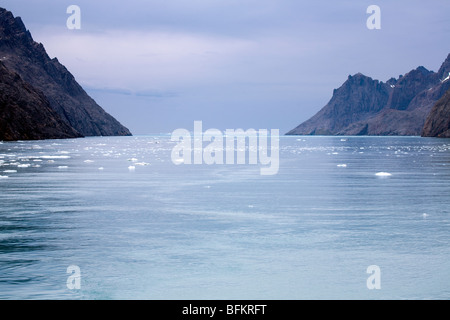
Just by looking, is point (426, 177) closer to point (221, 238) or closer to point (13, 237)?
point (221, 238)

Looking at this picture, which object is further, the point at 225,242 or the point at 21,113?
the point at 21,113

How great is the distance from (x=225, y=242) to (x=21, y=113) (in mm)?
173998

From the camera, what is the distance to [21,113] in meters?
177

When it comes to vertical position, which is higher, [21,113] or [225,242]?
[21,113]

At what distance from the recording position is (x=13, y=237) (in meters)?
15.4

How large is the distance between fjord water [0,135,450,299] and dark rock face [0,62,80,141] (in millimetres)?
149642

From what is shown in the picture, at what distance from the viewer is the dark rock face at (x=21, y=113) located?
554 ft

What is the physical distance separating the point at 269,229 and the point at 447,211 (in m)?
7.01

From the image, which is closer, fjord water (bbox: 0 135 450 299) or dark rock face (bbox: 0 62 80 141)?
fjord water (bbox: 0 135 450 299)

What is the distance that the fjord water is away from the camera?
427 inches

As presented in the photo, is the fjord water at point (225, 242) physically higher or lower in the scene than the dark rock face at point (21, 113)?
lower

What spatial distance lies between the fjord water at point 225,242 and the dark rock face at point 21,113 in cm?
14964

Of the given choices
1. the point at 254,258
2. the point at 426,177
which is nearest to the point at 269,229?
the point at 254,258

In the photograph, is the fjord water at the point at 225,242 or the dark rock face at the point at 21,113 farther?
the dark rock face at the point at 21,113
